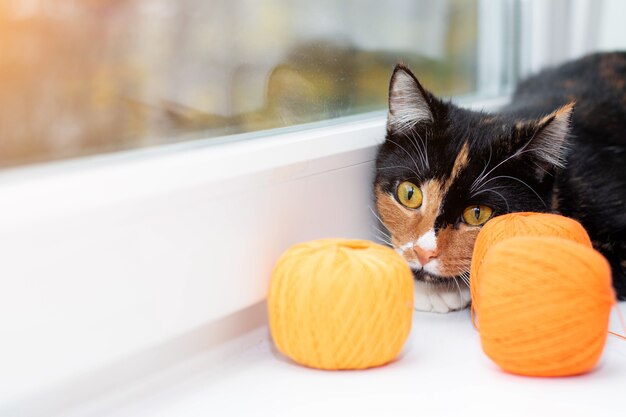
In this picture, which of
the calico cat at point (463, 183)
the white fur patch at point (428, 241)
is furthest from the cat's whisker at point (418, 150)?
the white fur patch at point (428, 241)

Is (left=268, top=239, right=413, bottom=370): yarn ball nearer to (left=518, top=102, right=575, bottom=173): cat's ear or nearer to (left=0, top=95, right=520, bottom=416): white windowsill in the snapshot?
(left=0, top=95, right=520, bottom=416): white windowsill

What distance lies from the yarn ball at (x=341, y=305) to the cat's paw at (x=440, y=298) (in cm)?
22

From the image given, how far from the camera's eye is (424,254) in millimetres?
959

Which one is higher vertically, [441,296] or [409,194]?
[409,194]

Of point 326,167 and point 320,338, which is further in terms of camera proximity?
point 326,167

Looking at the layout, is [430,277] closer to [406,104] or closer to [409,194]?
[409,194]

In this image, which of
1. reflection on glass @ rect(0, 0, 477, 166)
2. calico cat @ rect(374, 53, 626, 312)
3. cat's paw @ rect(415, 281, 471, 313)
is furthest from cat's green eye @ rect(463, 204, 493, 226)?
reflection on glass @ rect(0, 0, 477, 166)

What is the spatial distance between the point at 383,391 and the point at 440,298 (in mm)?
295

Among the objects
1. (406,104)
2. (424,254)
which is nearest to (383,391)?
(424,254)

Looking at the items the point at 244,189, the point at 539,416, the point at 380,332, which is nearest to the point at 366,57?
the point at 244,189

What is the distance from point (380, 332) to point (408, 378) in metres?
0.07

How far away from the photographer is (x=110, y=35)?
80cm

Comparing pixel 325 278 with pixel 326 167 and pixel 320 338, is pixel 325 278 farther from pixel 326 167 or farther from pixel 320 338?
pixel 326 167

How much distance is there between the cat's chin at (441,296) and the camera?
3.42 feet
